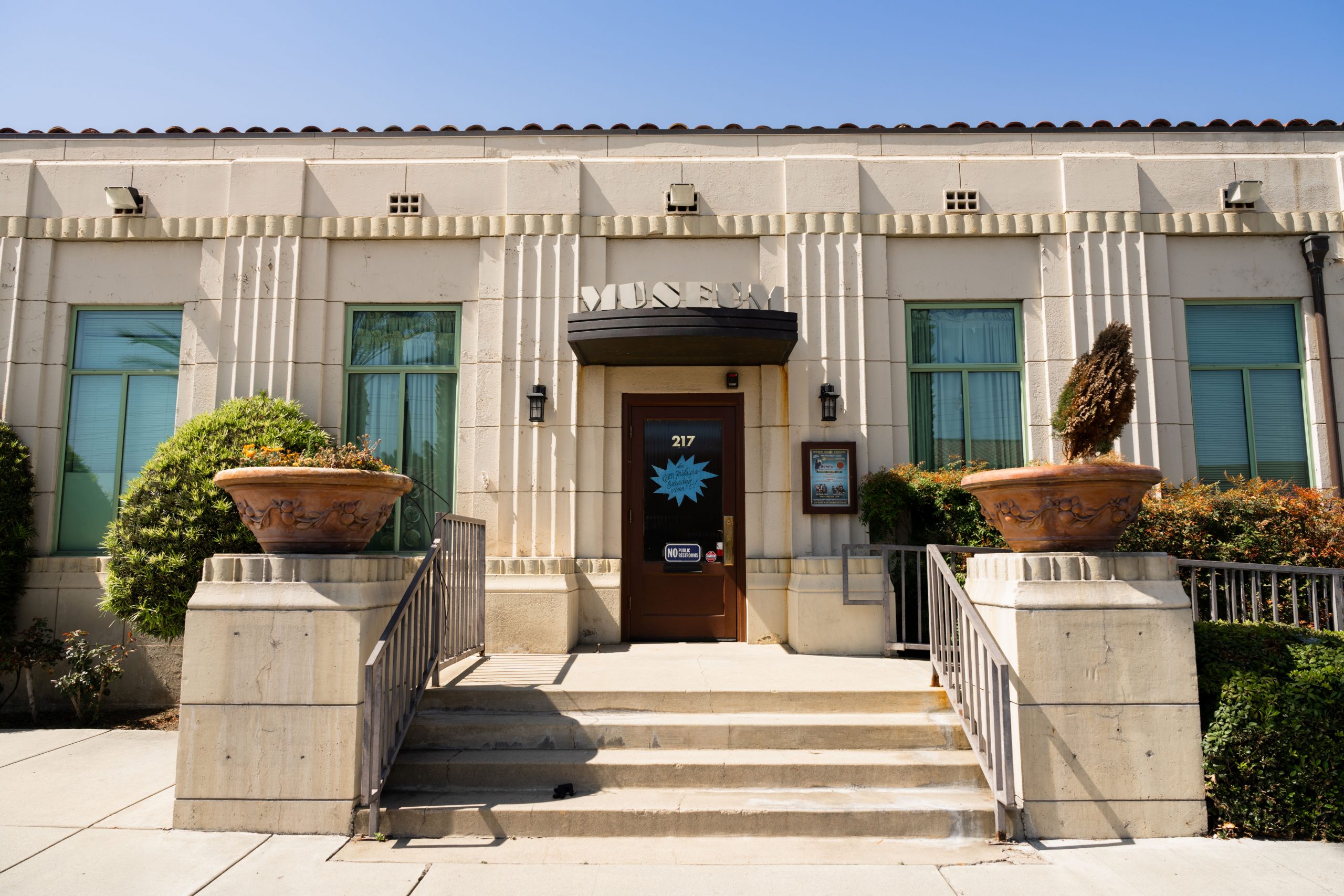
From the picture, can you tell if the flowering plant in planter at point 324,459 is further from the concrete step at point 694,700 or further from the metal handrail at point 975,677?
the metal handrail at point 975,677

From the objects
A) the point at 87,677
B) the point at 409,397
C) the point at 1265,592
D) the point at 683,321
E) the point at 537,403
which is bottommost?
the point at 87,677

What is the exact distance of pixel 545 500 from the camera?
8.65 metres

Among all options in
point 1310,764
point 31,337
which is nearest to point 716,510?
point 1310,764

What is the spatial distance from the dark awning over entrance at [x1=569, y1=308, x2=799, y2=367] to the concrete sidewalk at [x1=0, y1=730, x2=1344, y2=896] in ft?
14.6

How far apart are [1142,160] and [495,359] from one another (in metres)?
7.25

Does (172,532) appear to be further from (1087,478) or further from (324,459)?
(1087,478)

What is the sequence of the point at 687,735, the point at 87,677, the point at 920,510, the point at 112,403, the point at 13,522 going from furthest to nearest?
the point at 112,403
the point at 13,522
the point at 920,510
the point at 87,677
the point at 687,735

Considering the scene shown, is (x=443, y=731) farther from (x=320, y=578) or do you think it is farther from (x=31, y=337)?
(x=31, y=337)

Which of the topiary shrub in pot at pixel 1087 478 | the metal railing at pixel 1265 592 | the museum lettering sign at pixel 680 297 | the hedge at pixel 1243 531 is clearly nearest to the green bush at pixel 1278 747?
the topiary shrub in pot at pixel 1087 478

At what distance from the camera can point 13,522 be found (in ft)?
27.9

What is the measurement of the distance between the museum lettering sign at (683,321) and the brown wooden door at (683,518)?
919mm

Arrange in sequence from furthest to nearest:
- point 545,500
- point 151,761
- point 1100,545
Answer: point 545,500 → point 151,761 → point 1100,545

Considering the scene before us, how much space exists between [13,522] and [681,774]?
24.7 feet

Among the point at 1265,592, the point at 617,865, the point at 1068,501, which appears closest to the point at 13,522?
the point at 617,865
